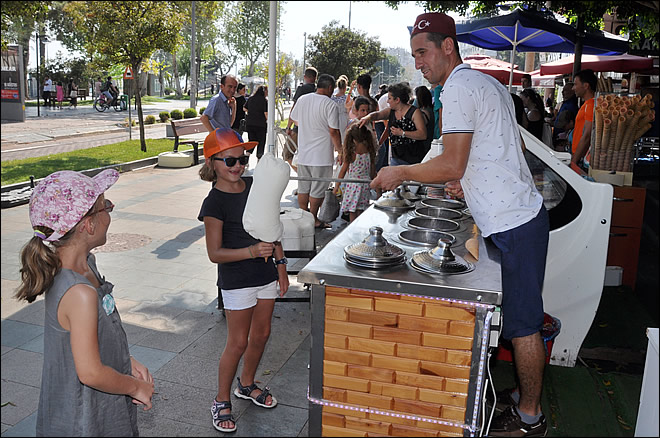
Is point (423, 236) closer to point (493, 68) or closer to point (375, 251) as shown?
point (375, 251)

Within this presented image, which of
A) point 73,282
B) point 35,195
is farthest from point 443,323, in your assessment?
point 35,195

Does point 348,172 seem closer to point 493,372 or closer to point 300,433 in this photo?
point 493,372

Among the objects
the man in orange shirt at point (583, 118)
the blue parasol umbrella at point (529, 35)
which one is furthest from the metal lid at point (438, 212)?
the blue parasol umbrella at point (529, 35)

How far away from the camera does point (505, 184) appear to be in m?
2.99

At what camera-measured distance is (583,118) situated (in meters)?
6.36

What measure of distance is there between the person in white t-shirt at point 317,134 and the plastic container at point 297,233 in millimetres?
2354

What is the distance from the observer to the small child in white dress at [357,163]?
A: 7.51 meters

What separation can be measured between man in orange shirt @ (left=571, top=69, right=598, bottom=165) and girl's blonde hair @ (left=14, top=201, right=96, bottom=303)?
525cm

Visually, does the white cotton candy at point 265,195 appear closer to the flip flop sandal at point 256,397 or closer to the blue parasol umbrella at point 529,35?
the flip flop sandal at point 256,397

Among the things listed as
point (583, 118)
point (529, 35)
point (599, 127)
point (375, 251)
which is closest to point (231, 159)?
point (375, 251)

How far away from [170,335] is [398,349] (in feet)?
8.81

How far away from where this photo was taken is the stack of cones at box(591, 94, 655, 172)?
210 inches

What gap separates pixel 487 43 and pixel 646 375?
38.2 ft

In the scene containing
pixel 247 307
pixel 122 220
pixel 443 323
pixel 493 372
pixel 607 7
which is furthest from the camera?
pixel 122 220
